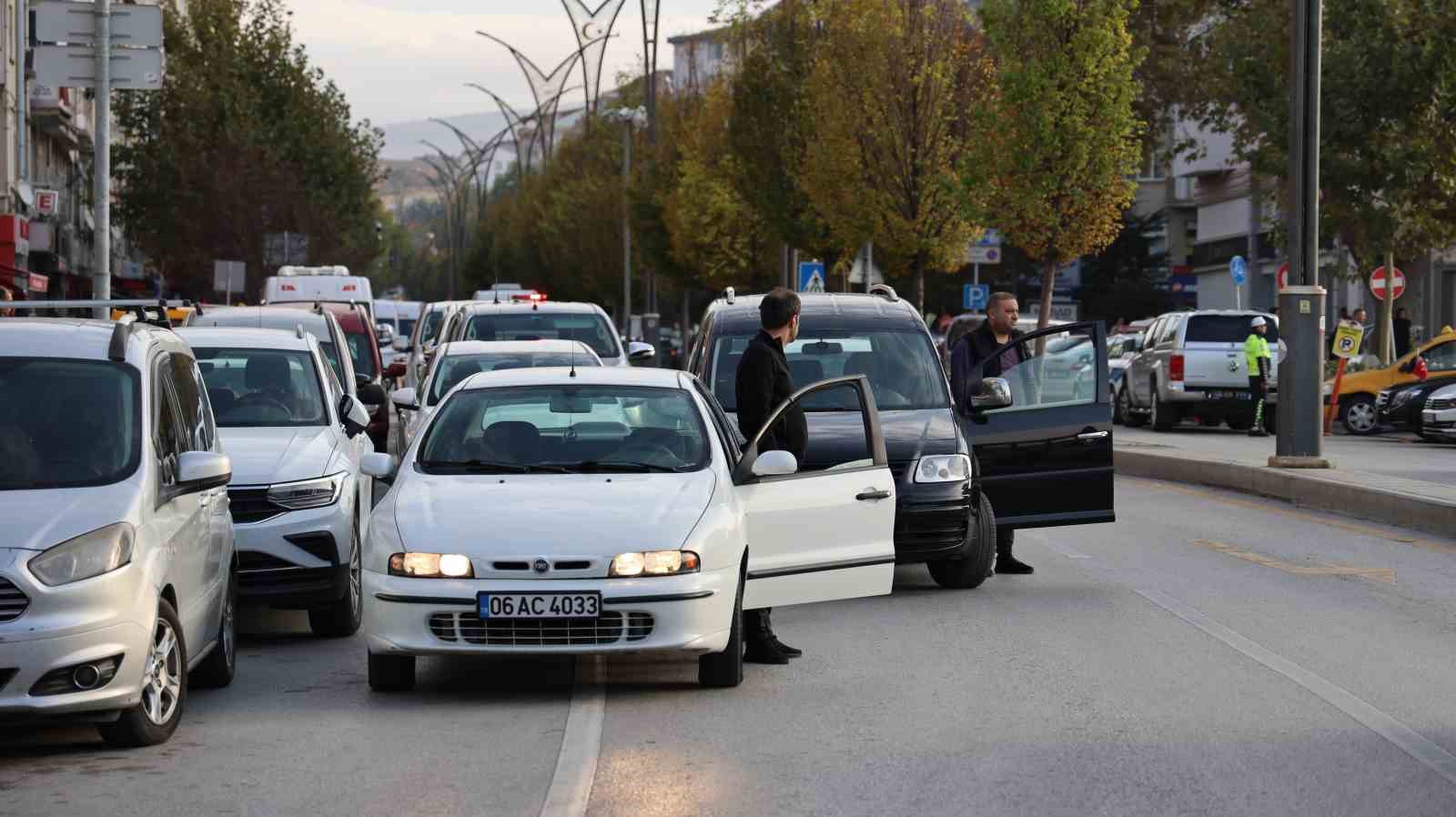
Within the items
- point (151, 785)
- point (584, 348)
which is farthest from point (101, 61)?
point (151, 785)

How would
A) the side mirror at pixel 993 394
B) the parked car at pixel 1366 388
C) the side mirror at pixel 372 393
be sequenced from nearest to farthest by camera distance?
the side mirror at pixel 993 394
the side mirror at pixel 372 393
the parked car at pixel 1366 388

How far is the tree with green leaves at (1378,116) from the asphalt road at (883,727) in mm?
28377

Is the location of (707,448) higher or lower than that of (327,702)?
higher

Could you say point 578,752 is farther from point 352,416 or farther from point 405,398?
point 405,398

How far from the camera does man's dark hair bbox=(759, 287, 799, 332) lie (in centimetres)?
1138

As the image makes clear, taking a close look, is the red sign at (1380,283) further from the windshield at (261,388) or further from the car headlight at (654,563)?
the car headlight at (654,563)

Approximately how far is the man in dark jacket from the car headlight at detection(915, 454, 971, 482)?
4.65 ft

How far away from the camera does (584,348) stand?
21.3 meters

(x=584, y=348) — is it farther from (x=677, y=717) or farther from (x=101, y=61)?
(x=677, y=717)

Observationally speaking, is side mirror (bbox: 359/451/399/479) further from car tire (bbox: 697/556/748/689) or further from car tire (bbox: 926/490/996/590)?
car tire (bbox: 926/490/996/590)

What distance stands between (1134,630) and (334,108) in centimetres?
6675

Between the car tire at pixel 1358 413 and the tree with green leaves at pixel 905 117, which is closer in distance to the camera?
the car tire at pixel 1358 413

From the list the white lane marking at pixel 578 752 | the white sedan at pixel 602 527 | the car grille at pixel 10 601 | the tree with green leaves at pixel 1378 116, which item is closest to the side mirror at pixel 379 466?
the white sedan at pixel 602 527

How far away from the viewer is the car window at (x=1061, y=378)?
13.7 m
